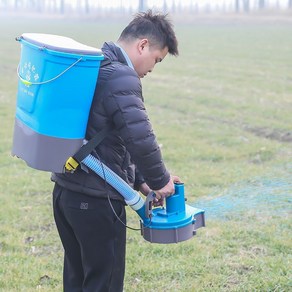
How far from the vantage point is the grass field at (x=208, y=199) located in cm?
400

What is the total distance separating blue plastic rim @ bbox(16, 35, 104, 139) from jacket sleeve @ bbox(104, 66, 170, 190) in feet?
0.33

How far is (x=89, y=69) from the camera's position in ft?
8.66

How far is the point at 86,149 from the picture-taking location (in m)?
2.75

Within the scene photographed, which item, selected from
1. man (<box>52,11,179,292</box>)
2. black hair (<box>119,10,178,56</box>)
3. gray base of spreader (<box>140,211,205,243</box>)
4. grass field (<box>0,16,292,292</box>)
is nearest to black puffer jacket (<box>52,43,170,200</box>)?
man (<box>52,11,179,292</box>)

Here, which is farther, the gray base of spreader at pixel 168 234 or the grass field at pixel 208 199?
the grass field at pixel 208 199

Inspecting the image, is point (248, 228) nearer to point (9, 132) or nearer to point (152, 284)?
point (152, 284)

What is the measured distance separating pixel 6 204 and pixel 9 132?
3.81 m

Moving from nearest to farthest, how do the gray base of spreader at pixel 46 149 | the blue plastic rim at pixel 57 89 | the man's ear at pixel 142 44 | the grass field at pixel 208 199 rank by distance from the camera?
the blue plastic rim at pixel 57 89
the gray base of spreader at pixel 46 149
the man's ear at pixel 142 44
the grass field at pixel 208 199

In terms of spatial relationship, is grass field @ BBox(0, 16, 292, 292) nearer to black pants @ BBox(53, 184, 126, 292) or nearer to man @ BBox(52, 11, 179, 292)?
black pants @ BBox(53, 184, 126, 292)

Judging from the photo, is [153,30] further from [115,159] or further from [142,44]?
[115,159]

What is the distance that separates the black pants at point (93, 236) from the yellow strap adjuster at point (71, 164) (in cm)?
17

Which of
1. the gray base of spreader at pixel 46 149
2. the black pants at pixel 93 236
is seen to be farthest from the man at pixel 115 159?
the gray base of spreader at pixel 46 149

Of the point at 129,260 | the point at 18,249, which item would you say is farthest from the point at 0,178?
the point at 129,260

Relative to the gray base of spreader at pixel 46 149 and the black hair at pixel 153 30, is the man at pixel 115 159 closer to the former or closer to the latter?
the black hair at pixel 153 30
